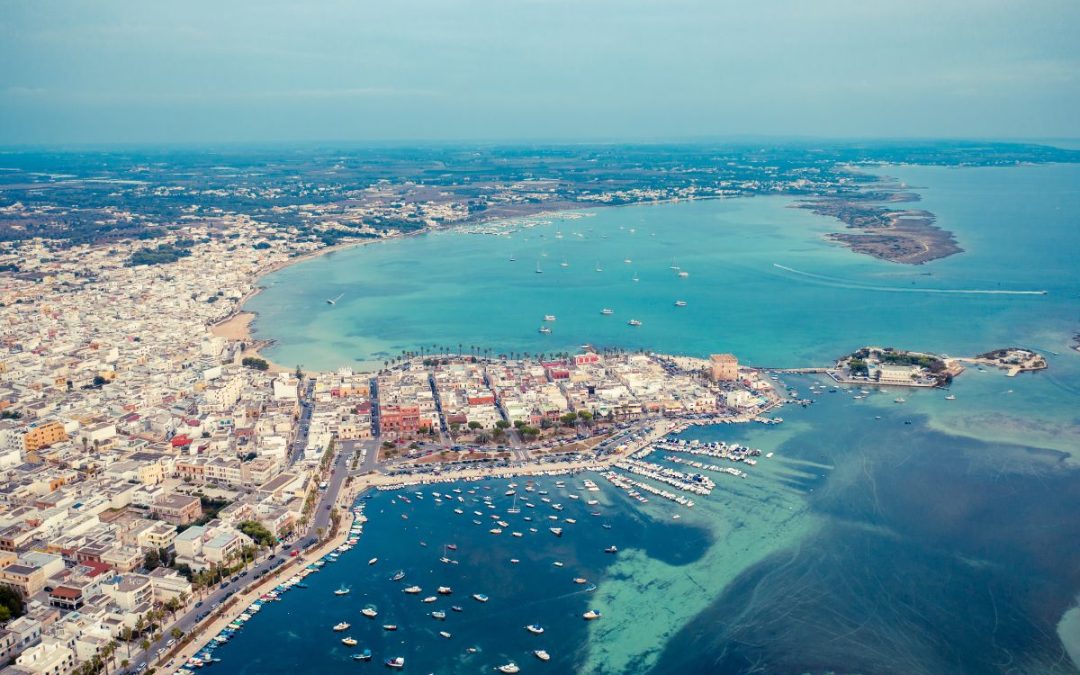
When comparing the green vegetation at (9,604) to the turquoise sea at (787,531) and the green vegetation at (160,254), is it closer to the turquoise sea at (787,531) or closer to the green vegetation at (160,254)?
the turquoise sea at (787,531)

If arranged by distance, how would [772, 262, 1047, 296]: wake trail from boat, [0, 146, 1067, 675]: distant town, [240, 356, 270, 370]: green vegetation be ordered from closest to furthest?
1. [0, 146, 1067, 675]: distant town
2. [240, 356, 270, 370]: green vegetation
3. [772, 262, 1047, 296]: wake trail from boat

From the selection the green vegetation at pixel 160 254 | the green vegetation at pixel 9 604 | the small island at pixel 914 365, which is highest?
the green vegetation at pixel 160 254

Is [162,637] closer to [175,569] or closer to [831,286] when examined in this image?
[175,569]

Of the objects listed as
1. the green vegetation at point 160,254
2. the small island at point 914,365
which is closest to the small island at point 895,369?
the small island at point 914,365

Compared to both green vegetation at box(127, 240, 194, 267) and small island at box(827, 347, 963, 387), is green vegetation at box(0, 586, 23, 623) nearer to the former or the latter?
small island at box(827, 347, 963, 387)

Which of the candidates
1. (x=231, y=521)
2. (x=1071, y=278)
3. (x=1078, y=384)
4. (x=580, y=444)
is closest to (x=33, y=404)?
(x=231, y=521)

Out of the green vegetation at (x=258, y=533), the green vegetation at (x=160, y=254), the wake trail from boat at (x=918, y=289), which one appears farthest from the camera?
the green vegetation at (x=160, y=254)

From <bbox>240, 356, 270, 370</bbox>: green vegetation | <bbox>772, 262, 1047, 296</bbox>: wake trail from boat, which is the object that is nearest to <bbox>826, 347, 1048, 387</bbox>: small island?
<bbox>772, 262, 1047, 296</bbox>: wake trail from boat

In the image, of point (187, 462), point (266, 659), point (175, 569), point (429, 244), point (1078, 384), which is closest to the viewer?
point (266, 659)
